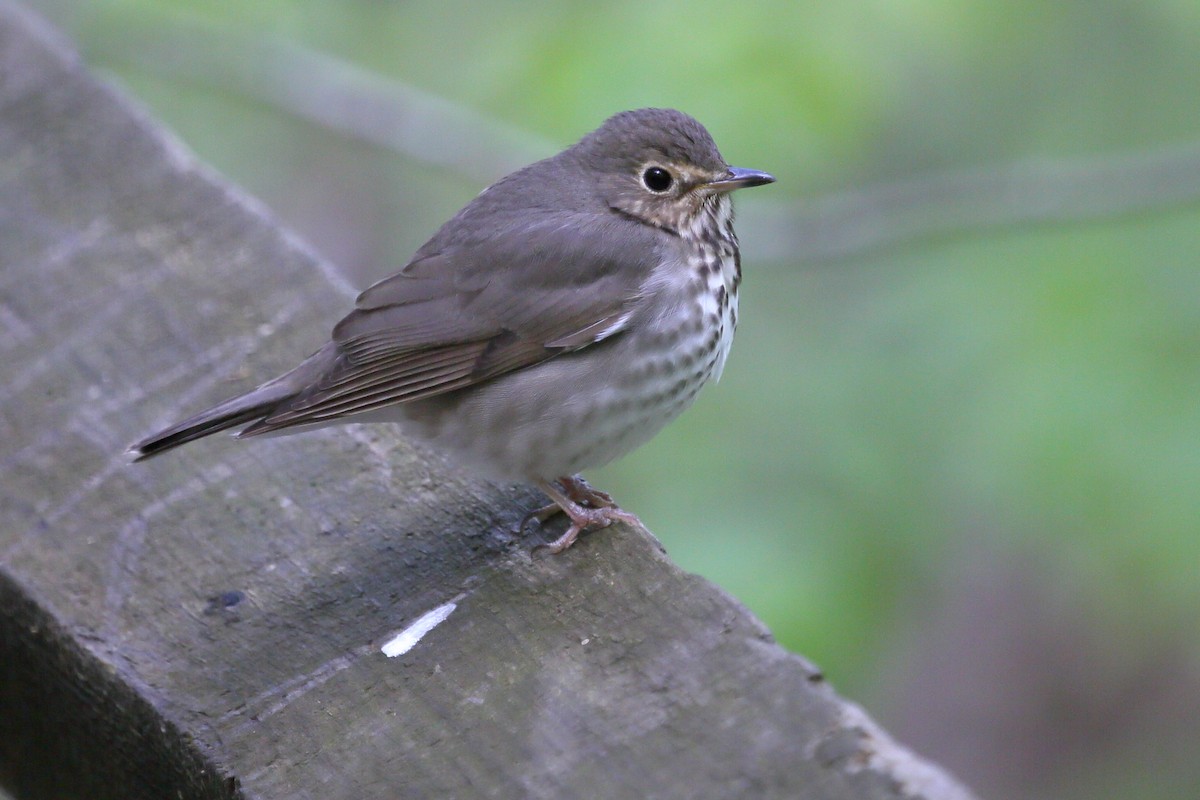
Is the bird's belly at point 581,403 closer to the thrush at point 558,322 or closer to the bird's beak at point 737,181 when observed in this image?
the thrush at point 558,322

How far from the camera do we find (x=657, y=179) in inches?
132

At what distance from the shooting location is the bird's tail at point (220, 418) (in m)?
2.42

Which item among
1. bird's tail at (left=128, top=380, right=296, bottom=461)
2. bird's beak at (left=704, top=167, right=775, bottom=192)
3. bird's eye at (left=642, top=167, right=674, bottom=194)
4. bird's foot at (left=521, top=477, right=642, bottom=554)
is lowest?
bird's tail at (left=128, top=380, right=296, bottom=461)

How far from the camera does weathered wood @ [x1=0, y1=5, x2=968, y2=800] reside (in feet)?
6.06

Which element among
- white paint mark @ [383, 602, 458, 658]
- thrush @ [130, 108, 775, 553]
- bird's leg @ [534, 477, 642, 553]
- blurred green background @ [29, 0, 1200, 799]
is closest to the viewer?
white paint mark @ [383, 602, 458, 658]

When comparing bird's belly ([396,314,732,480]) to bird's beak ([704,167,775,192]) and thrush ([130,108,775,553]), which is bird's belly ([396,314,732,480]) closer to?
thrush ([130,108,775,553])

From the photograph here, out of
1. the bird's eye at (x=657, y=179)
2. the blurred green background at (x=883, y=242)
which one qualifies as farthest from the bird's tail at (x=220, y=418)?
the blurred green background at (x=883, y=242)

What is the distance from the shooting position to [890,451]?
4.17 metres

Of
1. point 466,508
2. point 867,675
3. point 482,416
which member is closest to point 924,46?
point 867,675

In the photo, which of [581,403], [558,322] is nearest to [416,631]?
[581,403]

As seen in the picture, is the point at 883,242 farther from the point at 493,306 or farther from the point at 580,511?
the point at 580,511

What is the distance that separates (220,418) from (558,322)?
79cm

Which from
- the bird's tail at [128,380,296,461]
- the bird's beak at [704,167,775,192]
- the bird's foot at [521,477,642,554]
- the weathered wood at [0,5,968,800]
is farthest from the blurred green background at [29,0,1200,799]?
the bird's tail at [128,380,296,461]

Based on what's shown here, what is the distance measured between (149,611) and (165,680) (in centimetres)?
18
